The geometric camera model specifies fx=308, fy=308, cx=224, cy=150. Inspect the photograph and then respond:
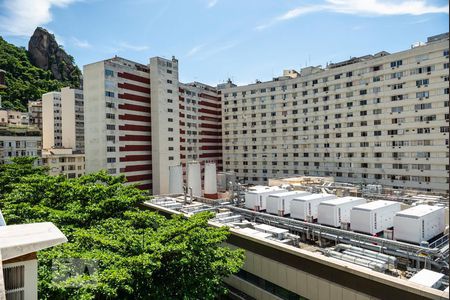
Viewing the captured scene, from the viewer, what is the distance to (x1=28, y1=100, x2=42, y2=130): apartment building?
91.9 m

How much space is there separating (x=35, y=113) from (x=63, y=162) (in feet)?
128

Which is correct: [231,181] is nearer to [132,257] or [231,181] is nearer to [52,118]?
[132,257]

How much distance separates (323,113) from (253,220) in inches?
1824

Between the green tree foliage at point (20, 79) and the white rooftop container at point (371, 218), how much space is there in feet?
334

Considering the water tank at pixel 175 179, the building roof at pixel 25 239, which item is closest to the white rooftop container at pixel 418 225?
the building roof at pixel 25 239

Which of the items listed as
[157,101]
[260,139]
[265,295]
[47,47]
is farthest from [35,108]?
[265,295]

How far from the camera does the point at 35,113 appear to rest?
9319 cm

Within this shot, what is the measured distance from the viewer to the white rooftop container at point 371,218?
1803 centimetres

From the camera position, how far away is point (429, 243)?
16.5m

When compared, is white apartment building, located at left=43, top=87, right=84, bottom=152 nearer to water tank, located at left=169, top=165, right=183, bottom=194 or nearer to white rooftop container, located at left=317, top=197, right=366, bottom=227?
water tank, located at left=169, top=165, right=183, bottom=194

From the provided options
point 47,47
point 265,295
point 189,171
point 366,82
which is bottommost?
point 265,295

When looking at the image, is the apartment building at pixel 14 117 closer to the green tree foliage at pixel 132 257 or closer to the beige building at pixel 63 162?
the beige building at pixel 63 162

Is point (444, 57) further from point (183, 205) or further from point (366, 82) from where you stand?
point (183, 205)

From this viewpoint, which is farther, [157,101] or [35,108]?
[35,108]
